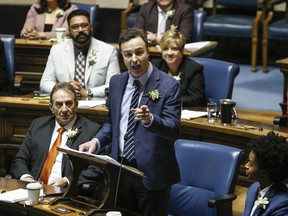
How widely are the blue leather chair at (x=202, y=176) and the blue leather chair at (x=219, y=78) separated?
1691mm

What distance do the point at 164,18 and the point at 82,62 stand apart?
1.79 metres

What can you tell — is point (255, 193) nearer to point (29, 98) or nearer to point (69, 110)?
point (69, 110)

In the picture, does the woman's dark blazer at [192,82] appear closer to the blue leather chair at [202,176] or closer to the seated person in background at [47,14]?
the blue leather chair at [202,176]

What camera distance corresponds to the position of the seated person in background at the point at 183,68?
21.5 feet

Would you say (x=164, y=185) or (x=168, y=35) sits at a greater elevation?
(x=168, y=35)

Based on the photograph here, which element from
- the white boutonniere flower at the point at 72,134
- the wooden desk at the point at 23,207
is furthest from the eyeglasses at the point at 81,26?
the wooden desk at the point at 23,207

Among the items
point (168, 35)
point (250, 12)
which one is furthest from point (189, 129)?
point (250, 12)

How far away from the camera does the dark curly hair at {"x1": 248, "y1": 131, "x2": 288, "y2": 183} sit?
4012 millimetres

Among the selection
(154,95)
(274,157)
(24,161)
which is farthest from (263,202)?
(24,161)

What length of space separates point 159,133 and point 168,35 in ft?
8.32

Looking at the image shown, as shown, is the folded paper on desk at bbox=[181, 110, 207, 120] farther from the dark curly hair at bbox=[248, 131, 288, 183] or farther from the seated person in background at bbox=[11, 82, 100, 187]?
the dark curly hair at bbox=[248, 131, 288, 183]

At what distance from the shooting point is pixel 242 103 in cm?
859

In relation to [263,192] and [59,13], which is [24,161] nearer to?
[263,192]

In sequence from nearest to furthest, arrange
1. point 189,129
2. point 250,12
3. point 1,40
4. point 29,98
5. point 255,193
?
point 255,193
point 189,129
point 29,98
point 1,40
point 250,12
